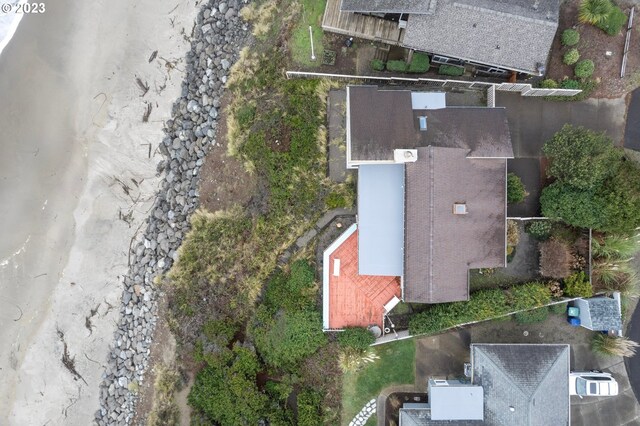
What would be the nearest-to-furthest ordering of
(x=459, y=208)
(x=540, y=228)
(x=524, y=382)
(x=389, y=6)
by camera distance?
(x=459, y=208)
(x=524, y=382)
(x=389, y=6)
(x=540, y=228)

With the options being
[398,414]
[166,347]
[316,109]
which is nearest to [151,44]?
[316,109]

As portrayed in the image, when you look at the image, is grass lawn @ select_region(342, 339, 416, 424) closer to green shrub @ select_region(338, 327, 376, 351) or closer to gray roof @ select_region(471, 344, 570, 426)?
green shrub @ select_region(338, 327, 376, 351)

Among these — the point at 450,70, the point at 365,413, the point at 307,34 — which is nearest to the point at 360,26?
Answer: the point at 307,34

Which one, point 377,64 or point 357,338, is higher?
point 377,64

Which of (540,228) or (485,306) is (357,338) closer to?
(485,306)

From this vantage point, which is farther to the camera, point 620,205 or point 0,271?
point 0,271

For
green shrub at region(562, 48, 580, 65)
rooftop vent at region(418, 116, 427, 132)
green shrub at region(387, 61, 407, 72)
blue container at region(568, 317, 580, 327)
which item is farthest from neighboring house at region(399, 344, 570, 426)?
green shrub at region(387, 61, 407, 72)

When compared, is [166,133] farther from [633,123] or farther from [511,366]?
[633,123]

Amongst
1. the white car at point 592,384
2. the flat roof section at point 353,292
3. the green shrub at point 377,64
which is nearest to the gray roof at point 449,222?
the flat roof section at point 353,292
